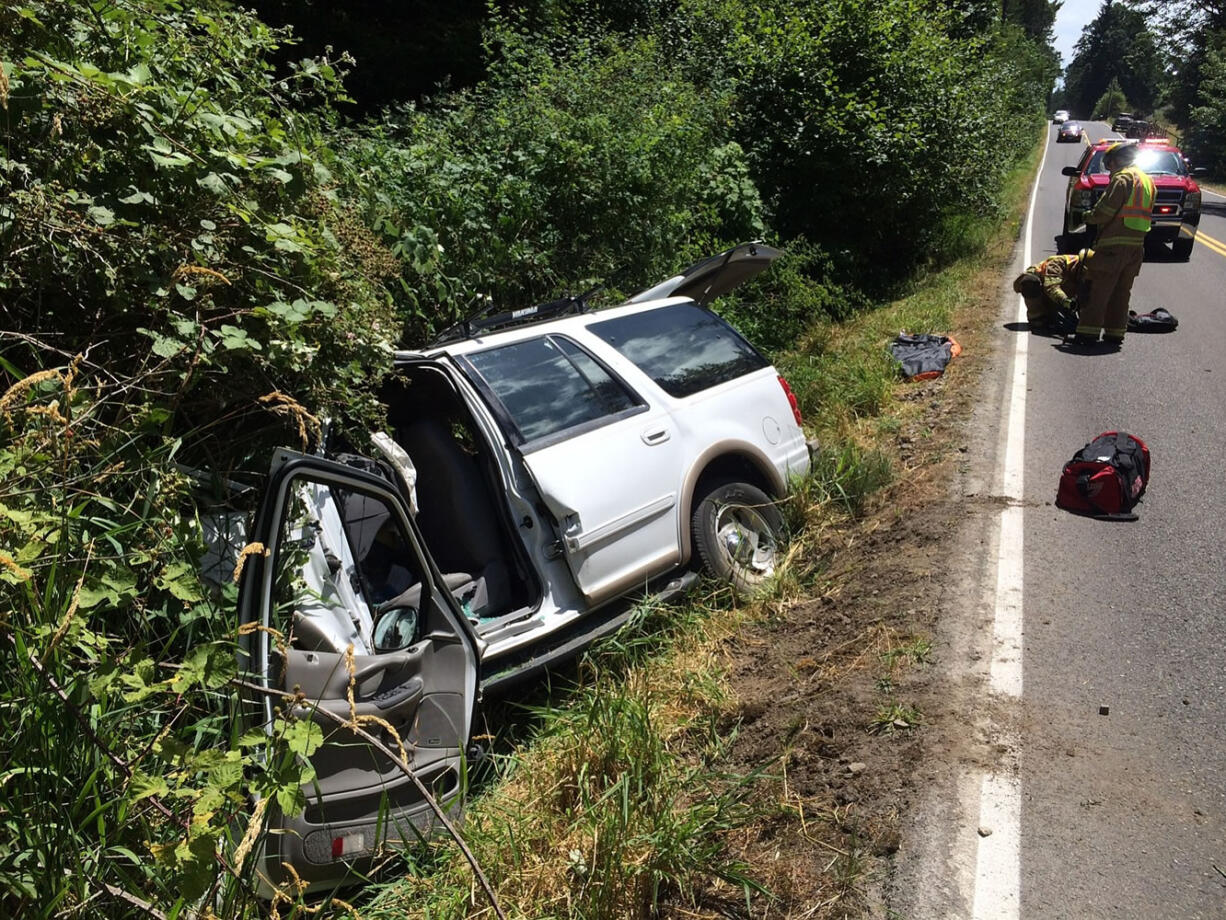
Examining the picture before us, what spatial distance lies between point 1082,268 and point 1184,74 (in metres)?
51.8

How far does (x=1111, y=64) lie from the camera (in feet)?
327

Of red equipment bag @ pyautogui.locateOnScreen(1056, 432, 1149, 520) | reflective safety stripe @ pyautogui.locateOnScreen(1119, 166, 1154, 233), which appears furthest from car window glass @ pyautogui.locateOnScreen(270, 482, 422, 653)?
reflective safety stripe @ pyautogui.locateOnScreen(1119, 166, 1154, 233)

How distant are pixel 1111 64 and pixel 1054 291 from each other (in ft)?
366

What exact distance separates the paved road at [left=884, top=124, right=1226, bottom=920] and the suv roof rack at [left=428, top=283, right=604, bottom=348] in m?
2.88

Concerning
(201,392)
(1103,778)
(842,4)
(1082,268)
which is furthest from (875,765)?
(842,4)

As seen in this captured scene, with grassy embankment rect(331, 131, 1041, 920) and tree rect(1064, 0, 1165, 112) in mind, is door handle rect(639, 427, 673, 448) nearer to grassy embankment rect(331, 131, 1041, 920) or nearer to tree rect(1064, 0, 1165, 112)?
grassy embankment rect(331, 131, 1041, 920)

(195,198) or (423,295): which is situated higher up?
(195,198)

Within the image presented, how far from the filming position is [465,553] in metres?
4.80

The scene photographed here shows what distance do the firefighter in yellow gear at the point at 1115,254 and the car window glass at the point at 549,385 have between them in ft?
23.2

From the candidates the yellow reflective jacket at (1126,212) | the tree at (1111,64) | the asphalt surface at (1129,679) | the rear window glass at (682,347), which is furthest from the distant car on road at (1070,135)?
the rear window glass at (682,347)

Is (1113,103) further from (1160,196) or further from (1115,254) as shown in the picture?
(1115,254)

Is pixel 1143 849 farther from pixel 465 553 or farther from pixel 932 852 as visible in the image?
pixel 465 553

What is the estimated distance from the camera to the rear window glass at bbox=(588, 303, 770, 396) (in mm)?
5430

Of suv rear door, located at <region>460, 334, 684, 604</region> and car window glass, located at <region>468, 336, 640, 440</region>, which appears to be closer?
suv rear door, located at <region>460, 334, 684, 604</region>
